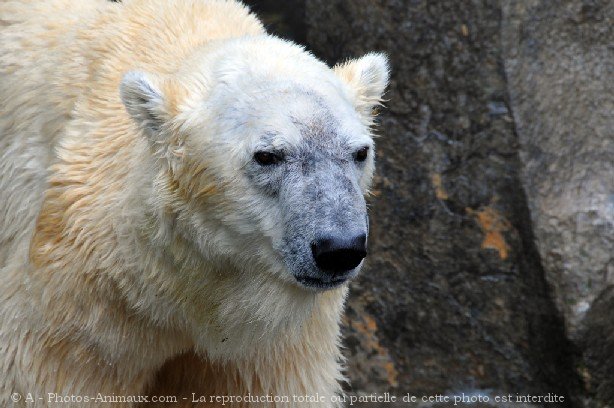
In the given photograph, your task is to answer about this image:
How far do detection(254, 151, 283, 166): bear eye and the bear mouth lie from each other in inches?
15.2

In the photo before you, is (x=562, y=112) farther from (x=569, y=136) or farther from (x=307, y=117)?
(x=307, y=117)

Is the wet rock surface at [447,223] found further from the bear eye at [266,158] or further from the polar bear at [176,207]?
the bear eye at [266,158]

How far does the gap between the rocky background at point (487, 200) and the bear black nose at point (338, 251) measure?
6.97ft

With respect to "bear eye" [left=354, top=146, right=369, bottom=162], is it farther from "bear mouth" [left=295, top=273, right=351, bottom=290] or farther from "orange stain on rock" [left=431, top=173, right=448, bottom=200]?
"orange stain on rock" [left=431, top=173, right=448, bottom=200]

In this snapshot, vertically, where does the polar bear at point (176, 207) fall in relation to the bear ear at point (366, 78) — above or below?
below

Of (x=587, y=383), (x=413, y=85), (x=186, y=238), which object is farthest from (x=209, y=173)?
(x=587, y=383)

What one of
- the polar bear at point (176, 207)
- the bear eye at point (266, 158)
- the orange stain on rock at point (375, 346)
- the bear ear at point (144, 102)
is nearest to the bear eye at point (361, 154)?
the polar bear at point (176, 207)

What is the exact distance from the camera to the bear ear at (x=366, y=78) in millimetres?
3590

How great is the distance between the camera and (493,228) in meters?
5.09

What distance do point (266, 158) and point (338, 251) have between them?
1.33ft

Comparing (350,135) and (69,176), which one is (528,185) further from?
(69,176)

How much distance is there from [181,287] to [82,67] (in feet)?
3.50

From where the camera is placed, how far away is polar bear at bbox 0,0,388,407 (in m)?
3.15

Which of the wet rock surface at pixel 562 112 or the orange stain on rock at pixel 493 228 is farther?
the orange stain on rock at pixel 493 228
